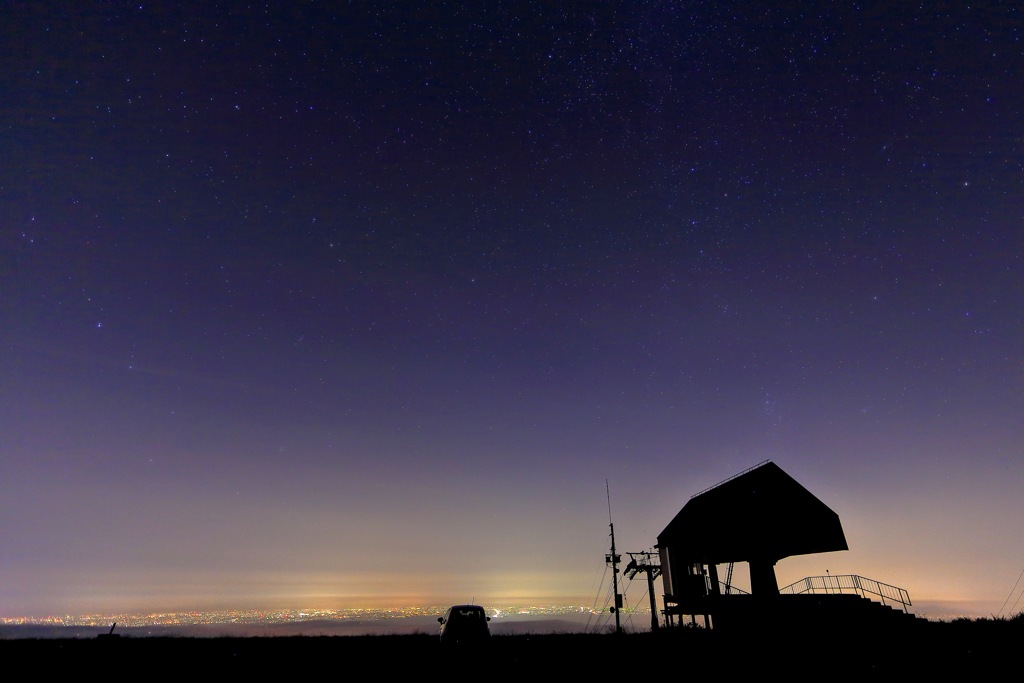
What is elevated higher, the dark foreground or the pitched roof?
the pitched roof

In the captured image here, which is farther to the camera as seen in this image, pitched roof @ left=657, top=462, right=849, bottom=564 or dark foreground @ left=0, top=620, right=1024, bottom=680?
pitched roof @ left=657, top=462, right=849, bottom=564

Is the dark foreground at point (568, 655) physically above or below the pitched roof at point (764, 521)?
below

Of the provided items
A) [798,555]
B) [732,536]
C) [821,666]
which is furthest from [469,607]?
[798,555]

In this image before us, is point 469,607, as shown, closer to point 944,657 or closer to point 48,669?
point 48,669

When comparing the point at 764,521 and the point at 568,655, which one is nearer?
the point at 568,655

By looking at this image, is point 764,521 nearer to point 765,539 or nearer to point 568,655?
point 765,539

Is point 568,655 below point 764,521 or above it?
below

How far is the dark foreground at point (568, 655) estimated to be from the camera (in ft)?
54.2

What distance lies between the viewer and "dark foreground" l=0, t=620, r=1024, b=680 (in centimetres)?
1652

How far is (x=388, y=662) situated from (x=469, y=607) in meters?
4.01

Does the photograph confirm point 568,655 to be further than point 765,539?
No

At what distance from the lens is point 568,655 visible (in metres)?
19.7

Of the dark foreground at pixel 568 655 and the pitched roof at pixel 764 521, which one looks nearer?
the dark foreground at pixel 568 655

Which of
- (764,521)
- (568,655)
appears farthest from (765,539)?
(568,655)
